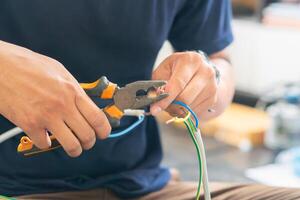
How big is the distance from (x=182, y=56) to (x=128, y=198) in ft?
0.90

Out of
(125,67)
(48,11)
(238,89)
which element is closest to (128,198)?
(125,67)

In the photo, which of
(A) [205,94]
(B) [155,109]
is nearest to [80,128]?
(B) [155,109]

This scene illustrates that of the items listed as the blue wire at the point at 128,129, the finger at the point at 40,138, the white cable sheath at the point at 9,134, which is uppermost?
the finger at the point at 40,138

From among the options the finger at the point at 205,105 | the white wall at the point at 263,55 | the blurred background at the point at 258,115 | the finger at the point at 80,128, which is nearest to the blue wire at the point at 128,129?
the finger at the point at 205,105

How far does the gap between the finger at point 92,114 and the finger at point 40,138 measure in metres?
0.06

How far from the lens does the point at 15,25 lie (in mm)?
913

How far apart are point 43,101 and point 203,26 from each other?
1.66ft

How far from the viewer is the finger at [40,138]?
2.30ft

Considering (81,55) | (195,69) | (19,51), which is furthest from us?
(81,55)

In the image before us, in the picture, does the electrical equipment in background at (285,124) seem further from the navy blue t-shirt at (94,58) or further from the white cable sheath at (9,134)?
the white cable sheath at (9,134)

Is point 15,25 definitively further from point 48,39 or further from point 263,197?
point 263,197

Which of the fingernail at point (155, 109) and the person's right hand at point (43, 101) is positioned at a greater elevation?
the person's right hand at point (43, 101)

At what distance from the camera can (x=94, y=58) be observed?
96 cm

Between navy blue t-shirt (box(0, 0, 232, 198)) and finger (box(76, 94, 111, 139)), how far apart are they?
0.23 metres
